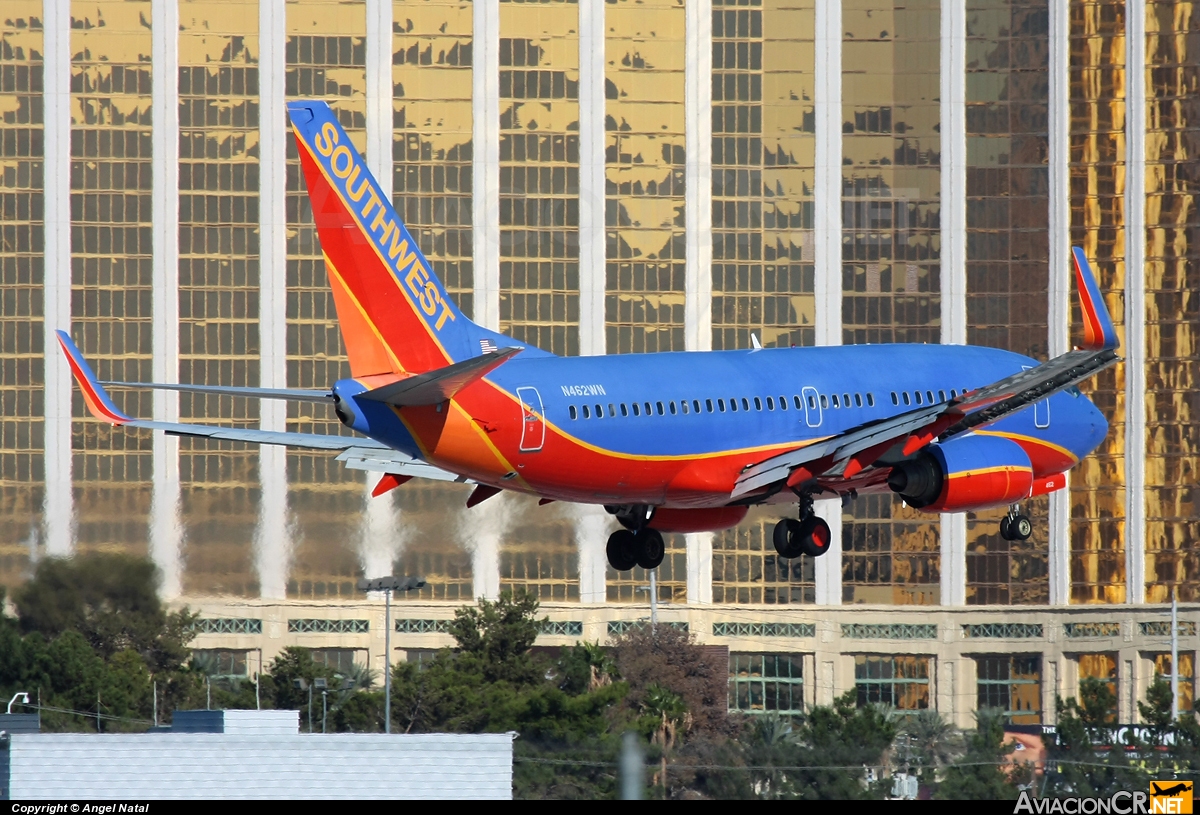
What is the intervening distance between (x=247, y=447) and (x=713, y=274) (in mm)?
37110

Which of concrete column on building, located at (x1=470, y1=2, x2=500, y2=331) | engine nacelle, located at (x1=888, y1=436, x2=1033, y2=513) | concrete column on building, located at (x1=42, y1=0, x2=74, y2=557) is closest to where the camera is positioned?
engine nacelle, located at (x1=888, y1=436, x2=1033, y2=513)

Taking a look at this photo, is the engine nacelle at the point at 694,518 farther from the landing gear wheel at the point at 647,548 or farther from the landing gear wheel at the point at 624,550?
the landing gear wheel at the point at 624,550

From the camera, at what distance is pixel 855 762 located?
42.8 metres

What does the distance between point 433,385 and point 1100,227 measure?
114 m

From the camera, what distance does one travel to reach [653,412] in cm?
5247

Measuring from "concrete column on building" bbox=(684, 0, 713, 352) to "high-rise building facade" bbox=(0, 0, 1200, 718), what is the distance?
0.78ft

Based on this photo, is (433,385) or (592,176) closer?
(433,385)

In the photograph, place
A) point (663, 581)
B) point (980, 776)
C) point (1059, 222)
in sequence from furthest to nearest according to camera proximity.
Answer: point (1059, 222), point (663, 581), point (980, 776)

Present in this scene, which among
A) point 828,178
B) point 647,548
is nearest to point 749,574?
point 828,178

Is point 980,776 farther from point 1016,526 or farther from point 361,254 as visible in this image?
point 361,254

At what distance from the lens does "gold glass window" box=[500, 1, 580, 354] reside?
149250 mm

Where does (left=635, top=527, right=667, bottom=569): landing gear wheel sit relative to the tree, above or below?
above

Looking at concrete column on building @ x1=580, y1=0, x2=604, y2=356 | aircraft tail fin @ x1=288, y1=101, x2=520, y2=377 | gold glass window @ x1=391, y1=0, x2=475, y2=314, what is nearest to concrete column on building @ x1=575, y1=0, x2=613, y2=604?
concrete column on building @ x1=580, y1=0, x2=604, y2=356

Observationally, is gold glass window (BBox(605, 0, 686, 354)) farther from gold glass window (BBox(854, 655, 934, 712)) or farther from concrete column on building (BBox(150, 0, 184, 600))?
concrete column on building (BBox(150, 0, 184, 600))
